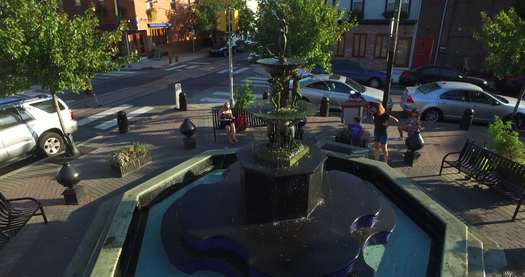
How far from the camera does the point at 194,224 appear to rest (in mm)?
5785

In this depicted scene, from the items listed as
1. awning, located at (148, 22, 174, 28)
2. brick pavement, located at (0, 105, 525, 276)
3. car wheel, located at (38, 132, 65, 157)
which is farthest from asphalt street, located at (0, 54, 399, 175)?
awning, located at (148, 22, 174, 28)

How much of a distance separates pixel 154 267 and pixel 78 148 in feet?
24.1

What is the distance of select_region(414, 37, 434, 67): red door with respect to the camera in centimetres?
2539

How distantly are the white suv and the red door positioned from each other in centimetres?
2387

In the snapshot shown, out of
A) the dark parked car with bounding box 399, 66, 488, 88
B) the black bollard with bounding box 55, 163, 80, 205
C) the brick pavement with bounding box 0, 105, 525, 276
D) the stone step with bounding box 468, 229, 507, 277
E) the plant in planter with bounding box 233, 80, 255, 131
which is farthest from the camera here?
the dark parked car with bounding box 399, 66, 488, 88

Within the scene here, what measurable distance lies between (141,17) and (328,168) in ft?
95.1

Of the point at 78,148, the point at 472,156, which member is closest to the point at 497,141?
the point at 472,156

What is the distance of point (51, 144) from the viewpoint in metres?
10.7

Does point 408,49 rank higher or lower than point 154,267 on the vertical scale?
higher

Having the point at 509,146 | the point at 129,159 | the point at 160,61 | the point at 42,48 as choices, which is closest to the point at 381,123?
the point at 509,146

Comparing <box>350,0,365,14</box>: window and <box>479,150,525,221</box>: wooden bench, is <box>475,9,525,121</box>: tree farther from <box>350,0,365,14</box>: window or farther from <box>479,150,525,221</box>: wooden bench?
<box>350,0,365,14</box>: window

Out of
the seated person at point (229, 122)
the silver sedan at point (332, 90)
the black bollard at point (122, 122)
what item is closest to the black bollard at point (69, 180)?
the seated person at point (229, 122)

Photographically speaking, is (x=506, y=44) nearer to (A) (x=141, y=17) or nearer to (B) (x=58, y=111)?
(B) (x=58, y=111)

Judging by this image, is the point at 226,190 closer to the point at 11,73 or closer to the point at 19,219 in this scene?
the point at 19,219
